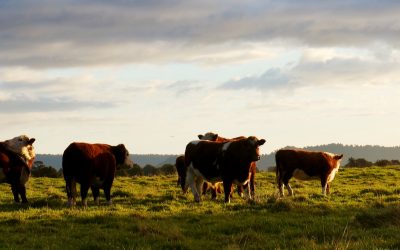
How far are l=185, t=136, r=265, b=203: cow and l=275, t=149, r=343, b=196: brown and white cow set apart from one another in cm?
413

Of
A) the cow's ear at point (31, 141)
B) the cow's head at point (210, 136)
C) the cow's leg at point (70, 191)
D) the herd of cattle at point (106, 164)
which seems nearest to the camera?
the cow's leg at point (70, 191)

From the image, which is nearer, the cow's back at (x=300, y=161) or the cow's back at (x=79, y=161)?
the cow's back at (x=79, y=161)

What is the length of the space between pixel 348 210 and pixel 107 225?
7.12 meters

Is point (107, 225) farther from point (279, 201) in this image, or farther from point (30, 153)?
point (30, 153)

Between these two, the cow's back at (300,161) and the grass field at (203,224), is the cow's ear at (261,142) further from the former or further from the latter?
the cow's back at (300,161)

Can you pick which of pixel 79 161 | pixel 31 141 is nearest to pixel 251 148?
pixel 79 161

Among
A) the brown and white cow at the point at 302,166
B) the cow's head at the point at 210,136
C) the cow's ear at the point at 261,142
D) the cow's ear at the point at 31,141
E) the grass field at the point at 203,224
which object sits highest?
the cow's head at the point at 210,136

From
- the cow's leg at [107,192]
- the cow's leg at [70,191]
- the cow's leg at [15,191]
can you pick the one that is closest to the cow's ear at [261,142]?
the cow's leg at [107,192]

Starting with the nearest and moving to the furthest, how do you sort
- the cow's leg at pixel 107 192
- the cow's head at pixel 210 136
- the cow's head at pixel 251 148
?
1. the cow's head at pixel 251 148
2. the cow's leg at pixel 107 192
3. the cow's head at pixel 210 136

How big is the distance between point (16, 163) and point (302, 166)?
1108cm

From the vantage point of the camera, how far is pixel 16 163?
1952cm

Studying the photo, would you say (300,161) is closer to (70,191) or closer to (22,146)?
(70,191)

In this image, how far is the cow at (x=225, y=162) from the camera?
1902cm

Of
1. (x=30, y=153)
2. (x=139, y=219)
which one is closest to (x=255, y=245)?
(x=139, y=219)
